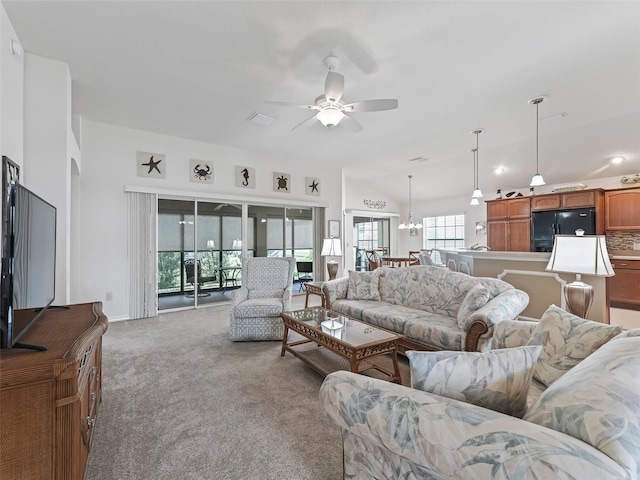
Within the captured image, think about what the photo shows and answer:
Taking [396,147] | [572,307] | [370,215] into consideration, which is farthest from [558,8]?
[370,215]

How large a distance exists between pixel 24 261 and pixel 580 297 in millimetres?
3689

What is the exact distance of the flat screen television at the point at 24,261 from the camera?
110 cm

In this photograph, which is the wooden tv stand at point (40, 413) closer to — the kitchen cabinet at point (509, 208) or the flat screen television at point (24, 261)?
the flat screen television at point (24, 261)

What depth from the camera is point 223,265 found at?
18.4 feet

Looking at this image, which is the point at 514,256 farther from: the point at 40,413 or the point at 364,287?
the point at 40,413

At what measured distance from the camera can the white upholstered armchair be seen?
135 inches

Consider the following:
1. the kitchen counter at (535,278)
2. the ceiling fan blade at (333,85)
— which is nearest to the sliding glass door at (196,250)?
the ceiling fan blade at (333,85)

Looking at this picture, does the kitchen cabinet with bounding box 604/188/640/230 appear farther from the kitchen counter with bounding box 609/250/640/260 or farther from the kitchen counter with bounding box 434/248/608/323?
the kitchen counter with bounding box 434/248/608/323

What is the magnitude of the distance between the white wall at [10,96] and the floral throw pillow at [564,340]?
12.5 ft

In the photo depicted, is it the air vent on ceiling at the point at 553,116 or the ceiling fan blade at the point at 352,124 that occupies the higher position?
the air vent on ceiling at the point at 553,116

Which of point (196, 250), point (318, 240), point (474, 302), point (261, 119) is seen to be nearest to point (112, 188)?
point (196, 250)

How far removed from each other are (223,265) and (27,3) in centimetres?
414

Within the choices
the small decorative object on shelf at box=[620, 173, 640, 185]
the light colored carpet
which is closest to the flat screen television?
the light colored carpet

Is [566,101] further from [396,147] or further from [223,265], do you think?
[223,265]
